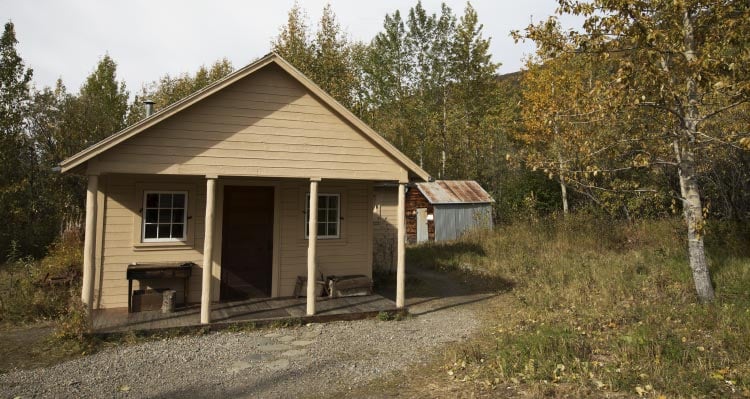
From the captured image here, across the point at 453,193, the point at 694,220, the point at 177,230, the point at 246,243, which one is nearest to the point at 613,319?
the point at 694,220

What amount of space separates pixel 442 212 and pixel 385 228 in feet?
21.9

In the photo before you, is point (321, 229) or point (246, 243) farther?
point (321, 229)

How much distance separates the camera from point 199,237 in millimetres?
9594

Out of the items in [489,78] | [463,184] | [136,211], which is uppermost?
[489,78]

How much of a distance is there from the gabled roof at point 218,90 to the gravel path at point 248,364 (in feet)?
10.2

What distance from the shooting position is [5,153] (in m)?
16.1

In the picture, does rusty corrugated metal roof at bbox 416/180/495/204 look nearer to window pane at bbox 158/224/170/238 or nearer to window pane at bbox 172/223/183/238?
window pane at bbox 172/223/183/238

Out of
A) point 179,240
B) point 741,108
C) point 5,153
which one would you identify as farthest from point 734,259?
point 5,153

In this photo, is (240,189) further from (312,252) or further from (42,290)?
(42,290)

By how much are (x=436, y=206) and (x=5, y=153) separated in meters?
17.8

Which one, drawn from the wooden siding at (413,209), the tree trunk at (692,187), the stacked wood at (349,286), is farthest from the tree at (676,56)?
the wooden siding at (413,209)

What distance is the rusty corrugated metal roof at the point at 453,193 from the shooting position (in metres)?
23.0

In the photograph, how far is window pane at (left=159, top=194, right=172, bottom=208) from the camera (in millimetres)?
9383

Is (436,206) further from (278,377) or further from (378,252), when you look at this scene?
(278,377)
